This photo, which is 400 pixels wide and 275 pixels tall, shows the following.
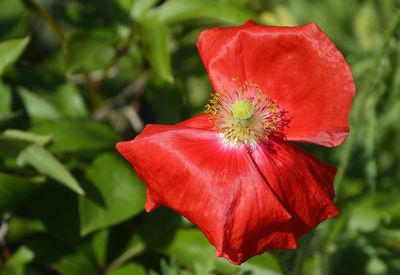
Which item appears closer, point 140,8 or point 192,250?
point 192,250

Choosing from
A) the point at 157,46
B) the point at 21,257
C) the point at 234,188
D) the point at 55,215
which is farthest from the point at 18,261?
the point at 234,188

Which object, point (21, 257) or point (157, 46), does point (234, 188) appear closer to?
point (157, 46)

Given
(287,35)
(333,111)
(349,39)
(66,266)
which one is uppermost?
(287,35)

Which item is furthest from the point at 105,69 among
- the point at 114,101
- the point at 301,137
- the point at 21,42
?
the point at 301,137

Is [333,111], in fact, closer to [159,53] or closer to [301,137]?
[301,137]

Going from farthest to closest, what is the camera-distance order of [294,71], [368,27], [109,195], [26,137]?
[368,27] → [109,195] → [26,137] → [294,71]

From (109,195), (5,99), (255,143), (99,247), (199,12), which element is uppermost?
(199,12)

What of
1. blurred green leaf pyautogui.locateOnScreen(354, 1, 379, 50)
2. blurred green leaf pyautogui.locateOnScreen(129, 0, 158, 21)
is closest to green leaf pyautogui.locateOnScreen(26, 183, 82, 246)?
blurred green leaf pyautogui.locateOnScreen(129, 0, 158, 21)
